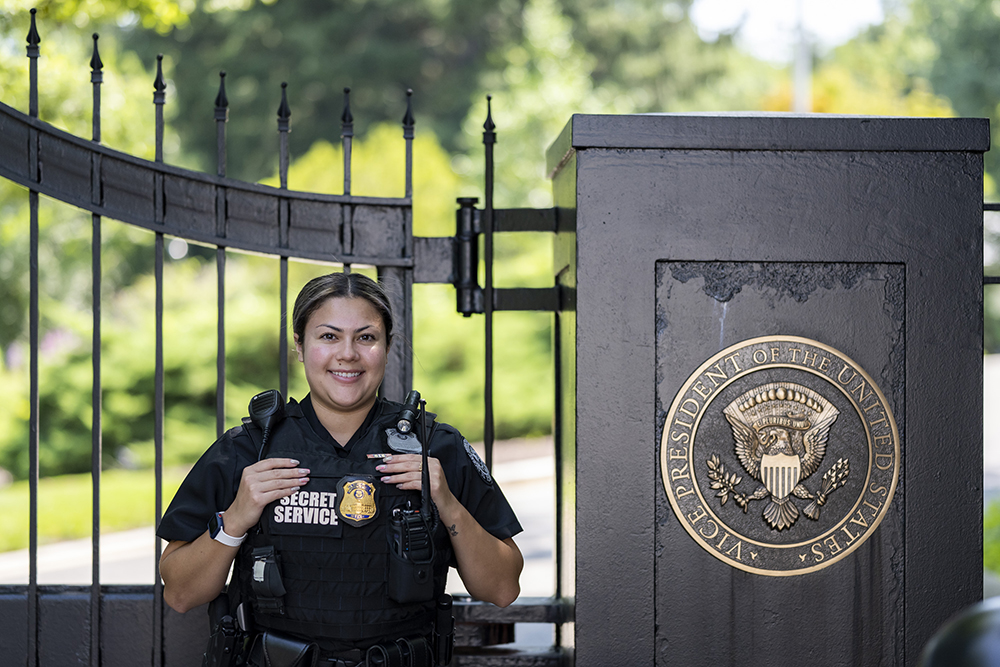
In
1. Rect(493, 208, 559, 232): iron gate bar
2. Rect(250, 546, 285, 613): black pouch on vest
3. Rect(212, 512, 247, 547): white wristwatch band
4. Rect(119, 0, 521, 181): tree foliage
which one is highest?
Rect(119, 0, 521, 181): tree foliage

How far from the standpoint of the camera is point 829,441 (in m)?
2.55

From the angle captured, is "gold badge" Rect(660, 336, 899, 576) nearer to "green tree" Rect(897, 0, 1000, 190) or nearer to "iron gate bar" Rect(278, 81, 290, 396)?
"iron gate bar" Rect(278, 81, 290, 396)

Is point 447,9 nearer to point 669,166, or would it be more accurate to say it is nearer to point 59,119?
point 59,119

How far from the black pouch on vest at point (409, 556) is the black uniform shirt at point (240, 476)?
0.21 m

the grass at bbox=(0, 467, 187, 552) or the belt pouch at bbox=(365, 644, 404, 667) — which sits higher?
the belt pouch at bbox=(365, 644, 404, 667)

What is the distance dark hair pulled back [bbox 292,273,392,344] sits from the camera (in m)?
2.28

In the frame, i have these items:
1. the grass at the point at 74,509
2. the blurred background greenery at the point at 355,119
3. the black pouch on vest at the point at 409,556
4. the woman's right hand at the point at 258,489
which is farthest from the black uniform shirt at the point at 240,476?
the grass at the point at 74,509

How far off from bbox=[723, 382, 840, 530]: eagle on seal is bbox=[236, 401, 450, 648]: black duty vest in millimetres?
927

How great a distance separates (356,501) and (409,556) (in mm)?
186

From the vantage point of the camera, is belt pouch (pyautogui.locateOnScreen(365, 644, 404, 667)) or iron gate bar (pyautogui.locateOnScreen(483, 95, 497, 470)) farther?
iron gate bar (pyautogui.locateOnScreen(483, 95, 497, 470))

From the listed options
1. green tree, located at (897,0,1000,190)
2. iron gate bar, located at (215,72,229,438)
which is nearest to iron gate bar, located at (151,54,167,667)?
iron gate bar, located at (215,72,229,438)

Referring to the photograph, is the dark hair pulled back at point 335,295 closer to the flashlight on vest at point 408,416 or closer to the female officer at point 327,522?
the female officer at point 327,522

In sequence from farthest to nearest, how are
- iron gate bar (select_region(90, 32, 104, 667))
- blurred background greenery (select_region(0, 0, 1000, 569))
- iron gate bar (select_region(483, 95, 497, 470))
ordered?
blurred background greenery (select_region(0, 0, 1000, 569)) → iron gate bar (select_region(483, 95, 497, 470)) → iron gate bar (select_region(90, 32, 104, 667))

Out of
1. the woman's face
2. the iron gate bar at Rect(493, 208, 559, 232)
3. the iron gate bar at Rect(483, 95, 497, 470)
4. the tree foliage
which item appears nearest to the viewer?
the woman's face
